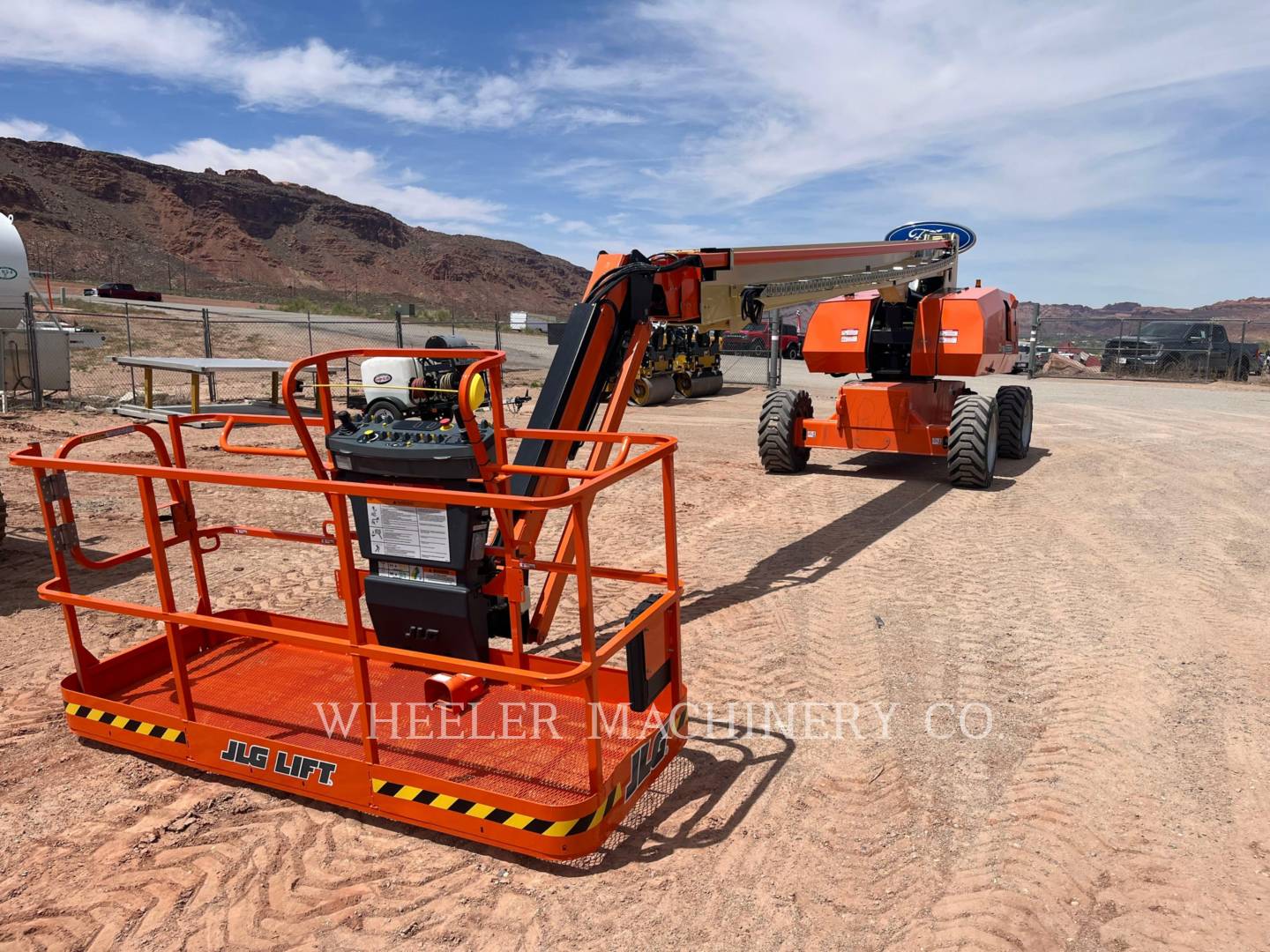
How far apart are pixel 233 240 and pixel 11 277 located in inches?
2822

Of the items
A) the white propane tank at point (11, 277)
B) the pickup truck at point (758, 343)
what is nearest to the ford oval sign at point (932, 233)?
the white propane tank at point (11, 277)

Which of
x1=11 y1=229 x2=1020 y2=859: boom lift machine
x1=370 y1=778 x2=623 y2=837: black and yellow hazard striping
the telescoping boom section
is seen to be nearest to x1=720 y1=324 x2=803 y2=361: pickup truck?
x1=11 y1=229 x2=1020 y2=859: boom lift machine

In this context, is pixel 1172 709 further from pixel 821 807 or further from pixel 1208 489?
pixel 1208 489

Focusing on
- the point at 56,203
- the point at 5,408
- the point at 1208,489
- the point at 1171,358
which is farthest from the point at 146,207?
the point at 1208,489

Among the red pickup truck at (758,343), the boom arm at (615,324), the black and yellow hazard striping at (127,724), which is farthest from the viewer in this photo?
the red pickup truck at (758,343)

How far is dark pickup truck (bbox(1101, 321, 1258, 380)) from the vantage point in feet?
78.8

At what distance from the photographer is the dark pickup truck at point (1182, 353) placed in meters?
24.0

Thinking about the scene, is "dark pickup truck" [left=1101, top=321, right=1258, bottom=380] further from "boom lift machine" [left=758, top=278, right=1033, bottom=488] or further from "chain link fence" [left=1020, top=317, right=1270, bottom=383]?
"boom lift machine" [left=758, top=278, right=1033, bottom=488]

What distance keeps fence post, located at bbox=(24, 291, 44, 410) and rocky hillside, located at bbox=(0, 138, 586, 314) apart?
170 ft

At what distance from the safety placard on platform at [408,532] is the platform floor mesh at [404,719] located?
0.65 metres

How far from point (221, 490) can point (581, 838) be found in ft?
24.4

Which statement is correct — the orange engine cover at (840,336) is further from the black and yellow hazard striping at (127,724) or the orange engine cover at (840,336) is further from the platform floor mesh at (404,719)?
the black and yellow hazard striping at (127,724)

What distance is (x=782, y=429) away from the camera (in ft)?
33.2

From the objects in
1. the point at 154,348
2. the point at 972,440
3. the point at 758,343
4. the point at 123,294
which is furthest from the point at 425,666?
the point at 123,294
